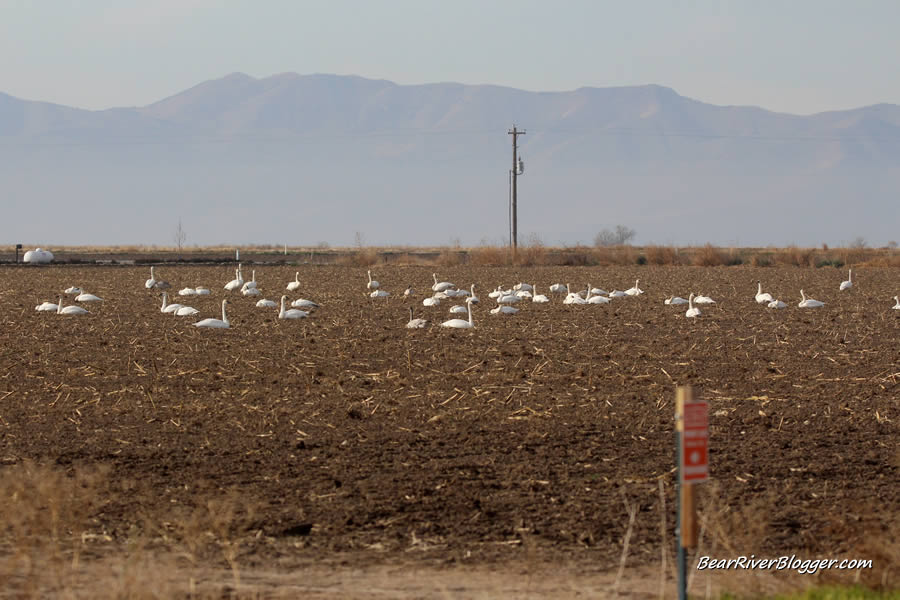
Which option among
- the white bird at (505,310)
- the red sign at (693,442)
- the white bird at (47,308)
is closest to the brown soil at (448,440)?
the red sign at (693,442)

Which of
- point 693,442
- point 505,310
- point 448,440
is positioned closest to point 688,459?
point 693,442

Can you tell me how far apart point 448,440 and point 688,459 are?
5276 mm

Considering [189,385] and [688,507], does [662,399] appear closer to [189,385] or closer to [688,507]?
[189,385]

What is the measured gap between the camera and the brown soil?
25.5ft

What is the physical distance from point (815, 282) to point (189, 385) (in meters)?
29.6

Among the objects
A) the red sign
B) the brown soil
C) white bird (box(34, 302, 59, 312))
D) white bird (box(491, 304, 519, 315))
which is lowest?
the brown soil

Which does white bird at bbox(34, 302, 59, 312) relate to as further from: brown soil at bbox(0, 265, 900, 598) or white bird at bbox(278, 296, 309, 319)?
white bird at bbox(278, 296, 309, 319)

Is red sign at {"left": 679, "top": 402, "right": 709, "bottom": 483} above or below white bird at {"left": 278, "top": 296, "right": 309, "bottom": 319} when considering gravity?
above

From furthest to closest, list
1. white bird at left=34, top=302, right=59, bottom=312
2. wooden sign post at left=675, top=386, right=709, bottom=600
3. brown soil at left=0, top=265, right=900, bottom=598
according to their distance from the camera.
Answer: white bird at left=34, top=302, right=59, bottom=312 < brown soil at left=0, top=265, right=900, bottom=598 < wooden sign post at left=675, top=386, right=709, bottom=600

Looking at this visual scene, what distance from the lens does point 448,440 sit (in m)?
11.1

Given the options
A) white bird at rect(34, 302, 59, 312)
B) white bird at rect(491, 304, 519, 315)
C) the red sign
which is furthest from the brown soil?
white bird at rect(34, 302, 59, 312)

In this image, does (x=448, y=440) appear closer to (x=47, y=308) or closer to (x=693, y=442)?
(x=693, y=442)

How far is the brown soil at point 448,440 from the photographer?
7773 millimetres

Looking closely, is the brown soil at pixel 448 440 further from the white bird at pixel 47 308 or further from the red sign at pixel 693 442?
the white bird at pixel 47 308
